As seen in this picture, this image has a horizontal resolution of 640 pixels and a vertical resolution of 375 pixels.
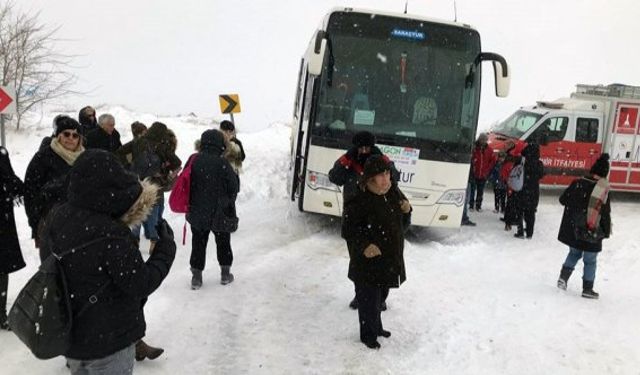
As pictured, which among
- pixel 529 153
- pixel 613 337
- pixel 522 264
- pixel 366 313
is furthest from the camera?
pixel 529 153

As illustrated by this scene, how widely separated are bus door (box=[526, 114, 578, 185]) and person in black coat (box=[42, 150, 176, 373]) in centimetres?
1285

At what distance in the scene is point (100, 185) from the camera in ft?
8.70

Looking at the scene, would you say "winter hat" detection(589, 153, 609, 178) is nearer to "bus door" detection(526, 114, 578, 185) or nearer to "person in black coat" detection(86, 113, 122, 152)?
"person in black coat" detection(86, 113, 122, 152)

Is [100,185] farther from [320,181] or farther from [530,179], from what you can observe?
[530,179]

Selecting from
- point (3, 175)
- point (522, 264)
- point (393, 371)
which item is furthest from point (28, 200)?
point (522, 264)

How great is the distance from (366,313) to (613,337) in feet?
9.87

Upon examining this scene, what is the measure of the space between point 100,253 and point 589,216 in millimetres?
6049

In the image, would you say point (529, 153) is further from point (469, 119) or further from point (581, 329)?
point (581, 329)

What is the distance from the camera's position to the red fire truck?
13.9m

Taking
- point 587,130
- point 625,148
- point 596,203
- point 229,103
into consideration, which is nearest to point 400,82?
point 596,203

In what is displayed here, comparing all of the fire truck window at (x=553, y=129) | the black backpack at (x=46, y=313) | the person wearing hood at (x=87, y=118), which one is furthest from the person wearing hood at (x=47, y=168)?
the fire truck window at (x=553, y=129)

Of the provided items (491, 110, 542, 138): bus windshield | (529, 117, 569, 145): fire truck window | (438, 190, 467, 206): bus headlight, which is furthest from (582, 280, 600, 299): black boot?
(491, 110, 542, 138): bus windshield

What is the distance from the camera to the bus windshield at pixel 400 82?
27.3ft

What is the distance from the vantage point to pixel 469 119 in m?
8.38
